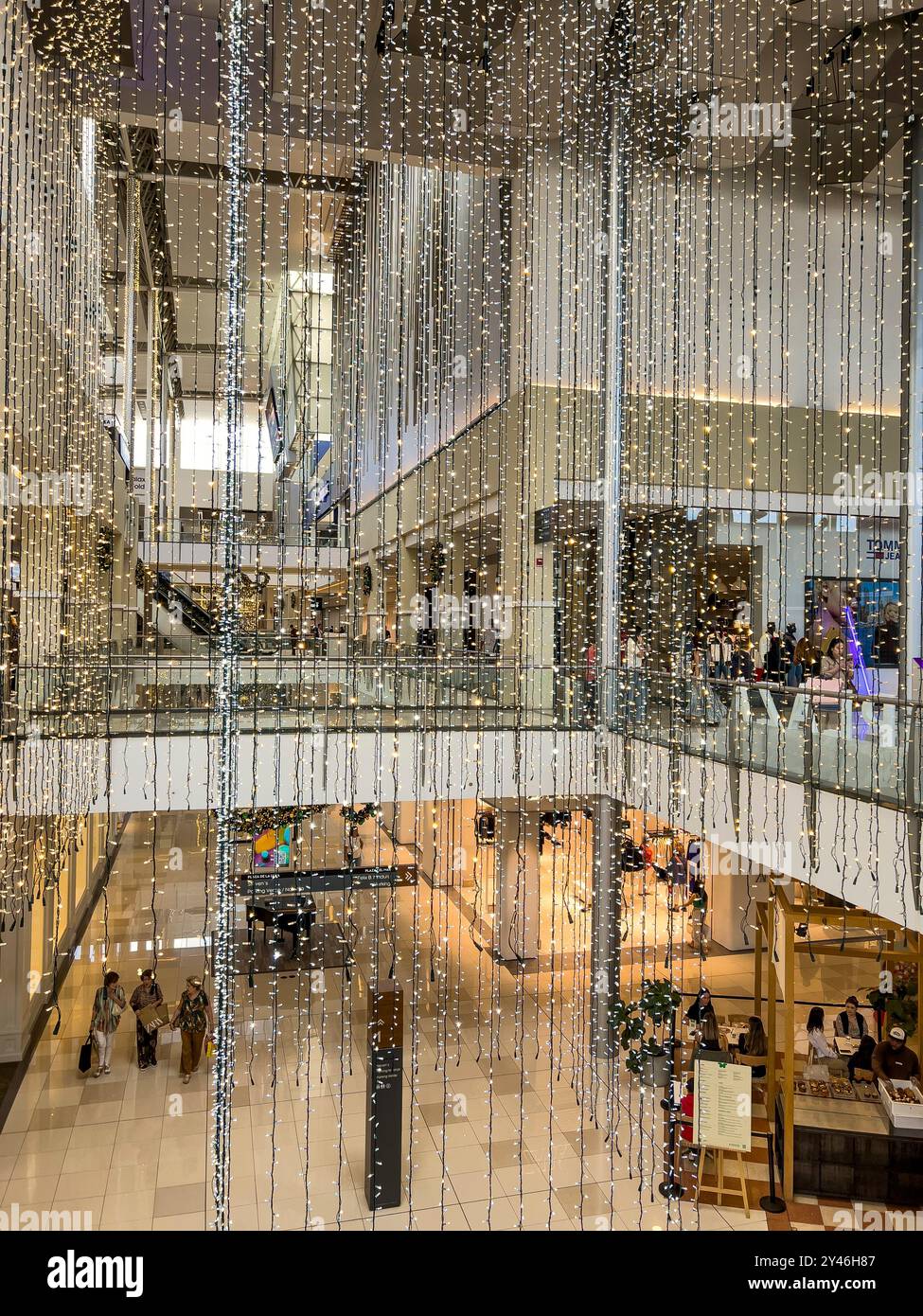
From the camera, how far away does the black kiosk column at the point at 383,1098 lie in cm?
523

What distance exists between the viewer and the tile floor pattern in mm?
5129

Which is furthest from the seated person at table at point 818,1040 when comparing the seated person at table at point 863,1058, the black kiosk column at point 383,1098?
the black kiosk column at point 383,1098

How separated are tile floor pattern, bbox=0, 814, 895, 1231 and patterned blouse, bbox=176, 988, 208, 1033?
464 mm

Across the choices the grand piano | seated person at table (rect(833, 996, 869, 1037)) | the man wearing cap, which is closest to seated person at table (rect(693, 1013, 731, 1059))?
the man wearing cap

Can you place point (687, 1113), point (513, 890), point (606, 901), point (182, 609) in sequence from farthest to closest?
point (182, 609) < point (513, 890) < point (606, 901) < point (687, 1113)

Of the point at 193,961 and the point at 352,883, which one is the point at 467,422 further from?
the point at 193,961

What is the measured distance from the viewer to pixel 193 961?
9305mm

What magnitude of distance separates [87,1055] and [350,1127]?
2396mm

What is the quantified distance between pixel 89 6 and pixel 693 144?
550 centimetres

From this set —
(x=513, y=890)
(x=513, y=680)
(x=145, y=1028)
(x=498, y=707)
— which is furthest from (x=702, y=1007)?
(x=145, y=1028)

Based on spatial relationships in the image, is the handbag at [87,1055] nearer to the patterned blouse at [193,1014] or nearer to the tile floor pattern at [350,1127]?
the tile floor pattern at [350,1127]

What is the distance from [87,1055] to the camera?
670 cm

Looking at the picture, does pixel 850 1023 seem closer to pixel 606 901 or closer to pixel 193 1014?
pixel 606 901
